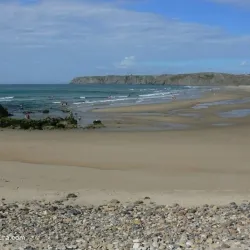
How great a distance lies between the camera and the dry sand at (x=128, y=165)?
9.41 m

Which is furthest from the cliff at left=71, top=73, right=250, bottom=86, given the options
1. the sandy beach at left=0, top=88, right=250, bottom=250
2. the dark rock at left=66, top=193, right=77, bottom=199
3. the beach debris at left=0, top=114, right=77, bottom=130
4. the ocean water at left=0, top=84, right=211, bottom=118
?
the dark rock at left=66, top=193, right=77, bottom=199

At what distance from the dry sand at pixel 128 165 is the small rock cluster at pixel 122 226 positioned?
0.84 meters

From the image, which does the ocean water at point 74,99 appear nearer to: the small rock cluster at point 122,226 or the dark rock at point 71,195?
the dark rock at point 71,195

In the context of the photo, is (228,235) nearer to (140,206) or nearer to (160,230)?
(160,230)

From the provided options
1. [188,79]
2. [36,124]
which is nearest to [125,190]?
[36,124]

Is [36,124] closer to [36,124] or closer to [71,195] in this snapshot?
[36,124]

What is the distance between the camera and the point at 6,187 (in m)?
9.77

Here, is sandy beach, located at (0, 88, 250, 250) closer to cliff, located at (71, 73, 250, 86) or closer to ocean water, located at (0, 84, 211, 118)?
ocean water, located at (0, 84, 211, 118)

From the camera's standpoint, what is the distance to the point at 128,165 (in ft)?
42.2

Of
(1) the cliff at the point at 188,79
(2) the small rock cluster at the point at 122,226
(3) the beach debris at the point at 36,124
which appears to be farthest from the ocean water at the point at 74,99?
(1) the cliff at the point at 188,79

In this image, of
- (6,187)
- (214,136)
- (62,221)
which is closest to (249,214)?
(62,221)

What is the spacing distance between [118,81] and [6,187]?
187311mm

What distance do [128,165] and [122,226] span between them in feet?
20.4

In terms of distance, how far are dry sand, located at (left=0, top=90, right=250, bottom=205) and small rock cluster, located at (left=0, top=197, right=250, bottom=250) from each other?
0.84 m
